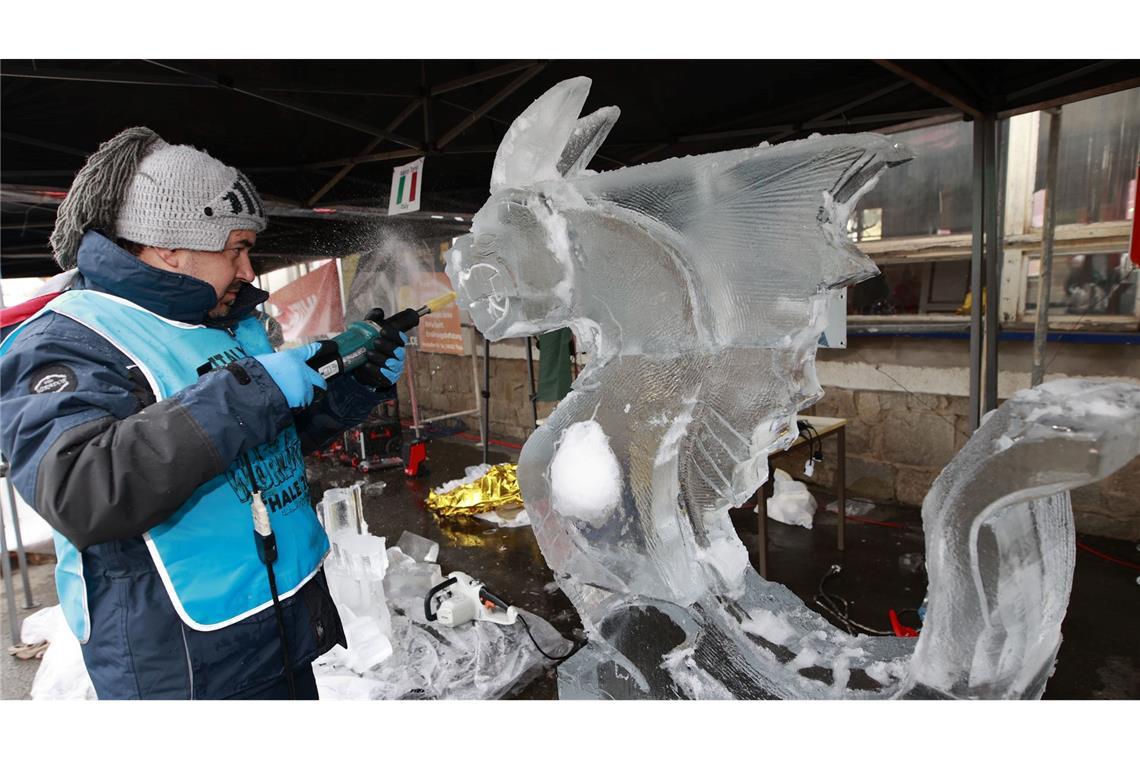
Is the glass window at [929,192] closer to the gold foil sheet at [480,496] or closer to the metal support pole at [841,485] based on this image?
the metal support pole at [841,485]

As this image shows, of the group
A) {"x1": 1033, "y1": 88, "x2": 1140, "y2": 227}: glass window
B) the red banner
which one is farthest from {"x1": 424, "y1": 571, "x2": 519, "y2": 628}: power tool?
{"x1": 1033, "y1": 88, "x2": 1140, "y2": 227}: glass window

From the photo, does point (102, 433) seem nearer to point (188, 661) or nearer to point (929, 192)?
point (188, 661)

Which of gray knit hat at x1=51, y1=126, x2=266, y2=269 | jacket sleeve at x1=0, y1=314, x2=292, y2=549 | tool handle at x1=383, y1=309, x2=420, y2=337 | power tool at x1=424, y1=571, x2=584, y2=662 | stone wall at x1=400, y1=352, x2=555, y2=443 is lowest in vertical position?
power tool at x1=424, y1=571, x2=584, y2=662

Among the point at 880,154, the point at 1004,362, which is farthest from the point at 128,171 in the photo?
the point at 1004,362

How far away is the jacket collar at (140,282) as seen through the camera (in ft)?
3.45

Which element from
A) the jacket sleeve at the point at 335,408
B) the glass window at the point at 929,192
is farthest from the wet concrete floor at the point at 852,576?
the glass window at the point at 929,192

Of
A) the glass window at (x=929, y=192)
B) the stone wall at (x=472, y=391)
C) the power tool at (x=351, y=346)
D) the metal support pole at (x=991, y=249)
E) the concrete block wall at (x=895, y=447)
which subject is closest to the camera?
the power tool at (x=351, y=346)

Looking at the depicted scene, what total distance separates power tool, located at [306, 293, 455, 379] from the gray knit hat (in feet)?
0.85

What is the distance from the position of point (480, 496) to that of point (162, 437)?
9.60 feet

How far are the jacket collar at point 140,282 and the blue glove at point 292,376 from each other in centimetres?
16

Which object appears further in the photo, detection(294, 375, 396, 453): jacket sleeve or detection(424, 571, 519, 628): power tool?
detection(424, 571, 519, 628): power tool

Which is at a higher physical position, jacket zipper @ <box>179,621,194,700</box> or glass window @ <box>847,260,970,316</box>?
glass window @ <box>847,260,970,316</box>

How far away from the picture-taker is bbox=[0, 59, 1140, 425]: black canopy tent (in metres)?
2.08

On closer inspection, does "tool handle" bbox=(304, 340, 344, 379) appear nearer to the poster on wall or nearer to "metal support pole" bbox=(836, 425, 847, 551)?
"metal support pole" bbox=(836, 425, 847, 551)
